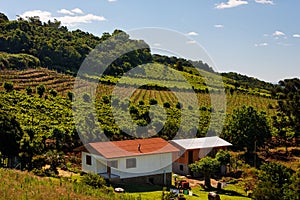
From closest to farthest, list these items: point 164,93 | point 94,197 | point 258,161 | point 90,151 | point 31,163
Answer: point 94,197, point 31,163, point 90,151, point 258,161, point 164,93

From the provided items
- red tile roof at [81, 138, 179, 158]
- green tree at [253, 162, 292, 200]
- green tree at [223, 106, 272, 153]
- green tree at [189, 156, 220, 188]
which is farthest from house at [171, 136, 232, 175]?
green tree at [253, 162, 292, 200]

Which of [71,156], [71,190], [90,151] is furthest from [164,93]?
[71,190]

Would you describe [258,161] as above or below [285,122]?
below

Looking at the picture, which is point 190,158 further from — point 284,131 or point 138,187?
point 284,131

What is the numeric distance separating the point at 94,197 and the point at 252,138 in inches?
697

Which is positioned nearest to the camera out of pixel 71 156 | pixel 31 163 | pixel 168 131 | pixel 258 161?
pixel 31 163

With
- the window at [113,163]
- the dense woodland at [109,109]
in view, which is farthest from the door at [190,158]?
the window at [113,163]

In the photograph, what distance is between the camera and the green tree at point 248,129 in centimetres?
3005

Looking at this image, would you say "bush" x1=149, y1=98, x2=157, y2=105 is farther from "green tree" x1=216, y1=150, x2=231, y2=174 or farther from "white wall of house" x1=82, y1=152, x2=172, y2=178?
"white wall of house" x1=82, y1=152, x2=172, y2=178

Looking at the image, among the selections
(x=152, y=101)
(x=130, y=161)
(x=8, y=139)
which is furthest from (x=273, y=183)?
(x=152, y=101)

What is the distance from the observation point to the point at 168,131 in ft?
111

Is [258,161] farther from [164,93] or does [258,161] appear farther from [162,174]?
[164,93]

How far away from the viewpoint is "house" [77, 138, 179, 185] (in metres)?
21.5

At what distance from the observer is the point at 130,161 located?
2194 centimetres
